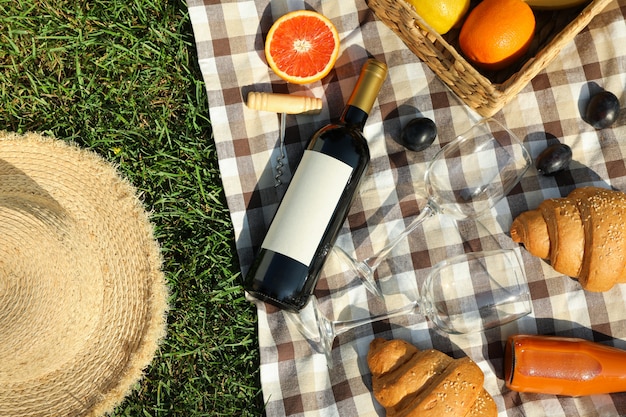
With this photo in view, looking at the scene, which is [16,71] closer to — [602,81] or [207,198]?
[207,198]

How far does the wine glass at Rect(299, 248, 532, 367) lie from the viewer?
124cm

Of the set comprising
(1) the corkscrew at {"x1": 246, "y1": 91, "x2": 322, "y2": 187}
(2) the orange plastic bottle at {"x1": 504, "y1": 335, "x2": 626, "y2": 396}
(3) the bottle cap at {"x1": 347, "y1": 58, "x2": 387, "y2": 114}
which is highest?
(3) the bottle cap at {"x1": 347, "y1": 58, "x2": 387, "y2": 114}

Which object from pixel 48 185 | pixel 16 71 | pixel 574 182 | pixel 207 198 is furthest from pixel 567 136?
pixel 16 71

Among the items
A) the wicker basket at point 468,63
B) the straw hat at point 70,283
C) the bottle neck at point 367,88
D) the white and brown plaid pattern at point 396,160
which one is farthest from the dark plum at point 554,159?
the straw hat at point 70,283

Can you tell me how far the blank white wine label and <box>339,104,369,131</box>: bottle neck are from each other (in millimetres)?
96

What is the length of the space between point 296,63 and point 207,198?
45 centimetres

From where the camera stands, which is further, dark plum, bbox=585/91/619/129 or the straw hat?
dark plum, bbox=585/91/619/129

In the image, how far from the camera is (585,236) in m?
1.39

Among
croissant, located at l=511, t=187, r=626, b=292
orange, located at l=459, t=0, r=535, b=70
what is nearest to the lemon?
orange, located at l=459, t=0, r=535, b=70

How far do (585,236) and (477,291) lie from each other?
368mm

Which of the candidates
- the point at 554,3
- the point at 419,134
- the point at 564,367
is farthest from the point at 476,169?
the point at 564,367

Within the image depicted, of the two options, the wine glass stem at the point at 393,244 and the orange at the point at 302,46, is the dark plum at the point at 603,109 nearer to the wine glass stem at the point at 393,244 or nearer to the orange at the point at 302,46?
the wine glass stem at the point at 393,244

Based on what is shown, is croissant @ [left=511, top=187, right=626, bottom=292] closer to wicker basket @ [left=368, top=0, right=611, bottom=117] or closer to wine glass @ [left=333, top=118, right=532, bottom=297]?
wine glass @ [left=333, top=118, right=532, bottom=297]

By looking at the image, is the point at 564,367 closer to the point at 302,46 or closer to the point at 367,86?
the point at 367,86
